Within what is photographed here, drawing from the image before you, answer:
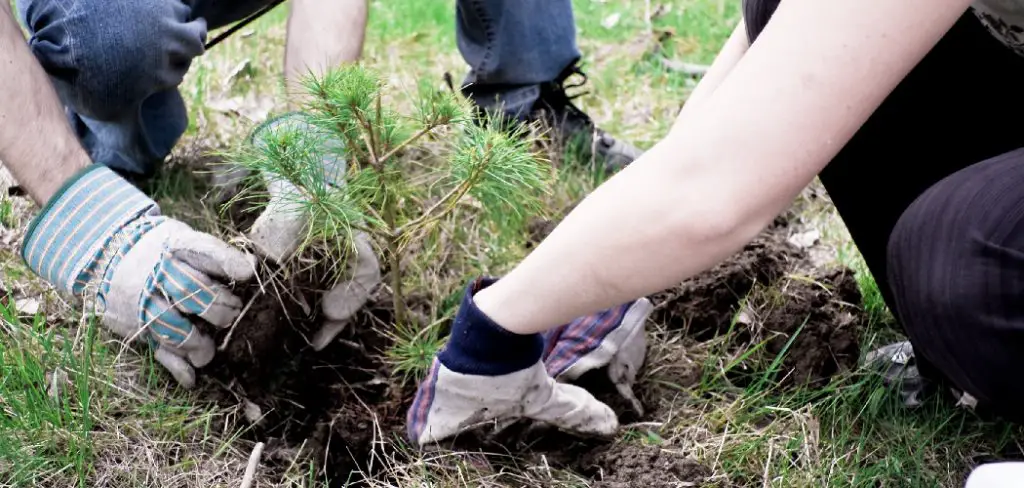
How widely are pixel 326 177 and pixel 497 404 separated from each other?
0.47 metres

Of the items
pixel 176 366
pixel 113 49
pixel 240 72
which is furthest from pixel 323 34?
pixel 240 72

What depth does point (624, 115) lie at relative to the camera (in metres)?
2.66

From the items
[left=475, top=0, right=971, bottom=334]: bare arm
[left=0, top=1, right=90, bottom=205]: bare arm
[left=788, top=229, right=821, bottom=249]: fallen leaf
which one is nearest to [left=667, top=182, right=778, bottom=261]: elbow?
[left=475, top=0, right=971, bottom=334]: bare arm

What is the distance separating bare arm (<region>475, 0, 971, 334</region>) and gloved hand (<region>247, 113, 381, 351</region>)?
52 cm

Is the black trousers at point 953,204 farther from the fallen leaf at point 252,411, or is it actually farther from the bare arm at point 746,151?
the fallen leaf at point 252,411

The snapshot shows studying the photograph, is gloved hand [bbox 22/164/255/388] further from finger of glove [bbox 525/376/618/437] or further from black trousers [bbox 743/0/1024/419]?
black trousers [bbox 743/0/1024/419]

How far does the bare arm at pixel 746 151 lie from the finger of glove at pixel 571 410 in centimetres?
30

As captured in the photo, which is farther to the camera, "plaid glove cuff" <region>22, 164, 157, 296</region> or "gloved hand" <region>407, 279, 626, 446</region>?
"plaid glove cuff" <region>22, 164, 157, 296</region>

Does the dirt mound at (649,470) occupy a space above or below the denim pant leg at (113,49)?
below

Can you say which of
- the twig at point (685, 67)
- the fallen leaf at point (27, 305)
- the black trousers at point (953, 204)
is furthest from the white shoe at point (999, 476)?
the twig at point (685, 67)

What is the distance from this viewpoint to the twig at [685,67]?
2.84 m

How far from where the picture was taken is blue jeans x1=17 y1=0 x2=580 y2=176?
1.75 m

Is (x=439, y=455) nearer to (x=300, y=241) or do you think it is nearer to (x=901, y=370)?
(x=300, y=241)

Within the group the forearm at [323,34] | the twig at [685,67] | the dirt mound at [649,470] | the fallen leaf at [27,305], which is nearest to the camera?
the dirt mound at [649,470]
